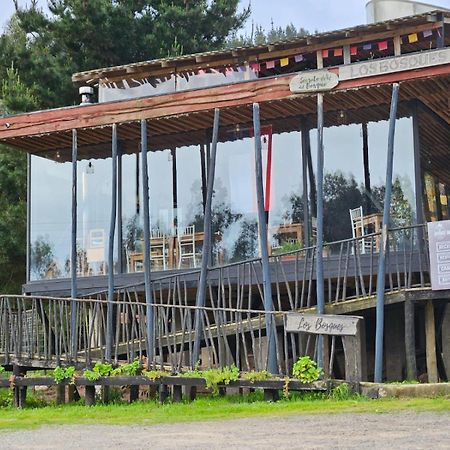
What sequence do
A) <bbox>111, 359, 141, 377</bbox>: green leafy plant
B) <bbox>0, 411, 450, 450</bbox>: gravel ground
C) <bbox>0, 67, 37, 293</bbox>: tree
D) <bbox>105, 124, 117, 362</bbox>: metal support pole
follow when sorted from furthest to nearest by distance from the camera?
<bbox>0, 67, 37, 293</bbox>: tree, <bbox>105, 124, 117, 362</bbox>: metal support pole, <bbox>111, 359, 141, 377</bbox>: green leafy plant, <bbox>0, 411, 450, 450</bbox>: gravel ground

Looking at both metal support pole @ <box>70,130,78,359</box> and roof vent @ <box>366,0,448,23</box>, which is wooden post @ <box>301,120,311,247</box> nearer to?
roof vent @ <box>366,0,448,23</box>

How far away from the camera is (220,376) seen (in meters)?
12.1

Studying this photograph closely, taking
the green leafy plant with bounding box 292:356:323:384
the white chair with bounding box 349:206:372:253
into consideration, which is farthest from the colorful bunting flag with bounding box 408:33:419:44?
the green leafy plant with bounding box 292:356:323:384

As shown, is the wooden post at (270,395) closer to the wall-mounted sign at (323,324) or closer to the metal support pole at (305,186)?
the wall-mounted sign at (323,324)

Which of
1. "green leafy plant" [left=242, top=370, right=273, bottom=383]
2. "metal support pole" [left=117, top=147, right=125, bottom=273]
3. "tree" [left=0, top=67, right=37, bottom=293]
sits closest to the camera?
"green leafy plant" [left=242, top=370, right=273, bottom=383]

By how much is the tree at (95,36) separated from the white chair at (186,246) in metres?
9.29

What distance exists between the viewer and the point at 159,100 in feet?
46.4

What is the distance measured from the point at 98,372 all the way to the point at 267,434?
4.75m

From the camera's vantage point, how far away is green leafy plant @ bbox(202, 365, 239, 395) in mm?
12094

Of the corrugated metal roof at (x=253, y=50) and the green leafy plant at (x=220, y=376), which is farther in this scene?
the corrugated metal roof at (x=253, y=50)

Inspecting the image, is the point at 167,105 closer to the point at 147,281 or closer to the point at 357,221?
the point at 147,281

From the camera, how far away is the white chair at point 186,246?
620 inches

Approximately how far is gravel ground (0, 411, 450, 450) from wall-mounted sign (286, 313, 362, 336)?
1.87 metres

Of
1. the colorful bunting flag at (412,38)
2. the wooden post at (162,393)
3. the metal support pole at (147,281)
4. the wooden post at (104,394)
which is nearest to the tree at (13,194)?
the metal support pole at (147,281)
